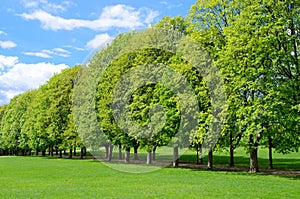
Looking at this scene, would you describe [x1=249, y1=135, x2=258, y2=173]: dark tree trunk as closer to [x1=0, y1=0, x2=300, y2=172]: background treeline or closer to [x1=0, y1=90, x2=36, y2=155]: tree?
[x1=0, y1=0, x2=300, y2=172]: background treeline

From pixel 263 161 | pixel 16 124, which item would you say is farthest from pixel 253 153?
pixel 16 124

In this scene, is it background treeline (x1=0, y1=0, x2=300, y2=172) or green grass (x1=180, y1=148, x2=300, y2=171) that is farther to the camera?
green grass (x1=180, y1=148, x2=300, y2=171)

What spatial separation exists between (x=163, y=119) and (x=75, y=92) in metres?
25.7

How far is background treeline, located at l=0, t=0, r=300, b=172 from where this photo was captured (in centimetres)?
2955

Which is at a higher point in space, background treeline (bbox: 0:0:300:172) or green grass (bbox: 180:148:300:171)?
background treeline (bbox: 0:0:300:172)

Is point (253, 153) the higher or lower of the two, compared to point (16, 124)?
lower

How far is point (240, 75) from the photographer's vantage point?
31.6m

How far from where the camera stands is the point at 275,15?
30547mm

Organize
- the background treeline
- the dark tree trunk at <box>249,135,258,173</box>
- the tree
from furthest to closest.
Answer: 1. the tree
2. the dark tree trunk at <box>249,135,258,173</box>
3. the background treeline

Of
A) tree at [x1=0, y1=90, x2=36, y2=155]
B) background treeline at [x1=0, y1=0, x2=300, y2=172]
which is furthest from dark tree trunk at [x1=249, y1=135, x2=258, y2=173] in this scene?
tree at [x1=0, y1=90, x2=36, y2=155]

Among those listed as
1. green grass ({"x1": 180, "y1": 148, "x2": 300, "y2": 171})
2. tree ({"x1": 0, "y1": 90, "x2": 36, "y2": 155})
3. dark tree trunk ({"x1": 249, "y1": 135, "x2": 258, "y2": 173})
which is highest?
tree ({"x1": 0, "y1": 90, "x2": 36, "y2": 155})

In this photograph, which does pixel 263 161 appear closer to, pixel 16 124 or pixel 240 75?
pixel 240 75

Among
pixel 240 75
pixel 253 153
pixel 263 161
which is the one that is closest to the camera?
pixel 240 75

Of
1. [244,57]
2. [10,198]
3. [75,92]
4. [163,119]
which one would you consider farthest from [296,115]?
[75,92]
